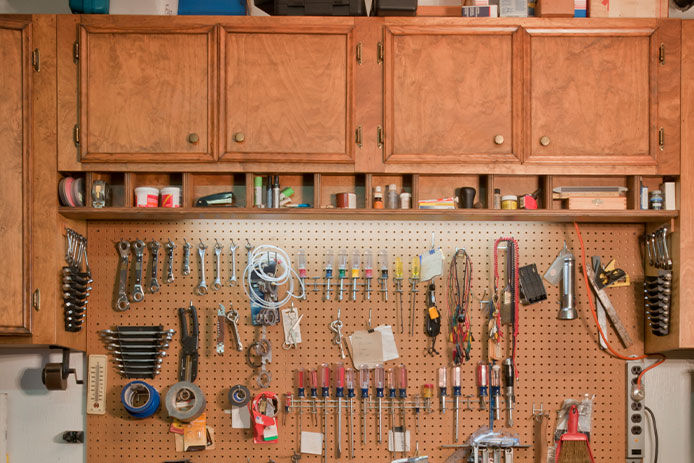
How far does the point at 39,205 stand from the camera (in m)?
2.88

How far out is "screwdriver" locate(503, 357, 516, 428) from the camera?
123 inches

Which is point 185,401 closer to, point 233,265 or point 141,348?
point 141,348

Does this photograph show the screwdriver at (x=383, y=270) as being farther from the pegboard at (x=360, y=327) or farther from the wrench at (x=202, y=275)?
the wrench at (x=202, y=275)

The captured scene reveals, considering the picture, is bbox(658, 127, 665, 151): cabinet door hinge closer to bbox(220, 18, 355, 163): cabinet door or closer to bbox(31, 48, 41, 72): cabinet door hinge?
bbox(220, 18, 355, 163): cabinet door

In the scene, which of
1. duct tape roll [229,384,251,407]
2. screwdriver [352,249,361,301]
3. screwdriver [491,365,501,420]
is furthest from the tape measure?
screwdriver [491,365,501,420]

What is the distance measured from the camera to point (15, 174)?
285 cm

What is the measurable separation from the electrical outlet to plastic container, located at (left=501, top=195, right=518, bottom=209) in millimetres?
781

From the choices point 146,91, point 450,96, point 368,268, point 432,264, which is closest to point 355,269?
point 368,268

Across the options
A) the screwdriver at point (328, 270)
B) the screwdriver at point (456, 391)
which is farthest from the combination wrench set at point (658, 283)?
the screwdriver at point (328, 270)

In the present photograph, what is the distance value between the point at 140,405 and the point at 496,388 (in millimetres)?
1368

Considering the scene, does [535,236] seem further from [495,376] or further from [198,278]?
[198,278]

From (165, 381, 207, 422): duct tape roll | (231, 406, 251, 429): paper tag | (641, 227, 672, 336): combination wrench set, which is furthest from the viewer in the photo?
(231, 406, 251, 429): paper tag

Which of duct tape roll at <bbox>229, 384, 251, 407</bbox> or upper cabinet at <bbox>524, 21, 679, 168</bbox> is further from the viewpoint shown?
duct tape roll at <bbox>229, 384, 251, 407</bbox>

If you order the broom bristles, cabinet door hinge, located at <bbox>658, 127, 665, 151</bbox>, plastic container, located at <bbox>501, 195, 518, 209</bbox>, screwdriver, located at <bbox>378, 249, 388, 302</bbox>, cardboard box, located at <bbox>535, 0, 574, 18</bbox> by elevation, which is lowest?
the broom bristles
